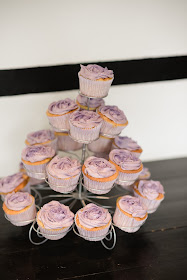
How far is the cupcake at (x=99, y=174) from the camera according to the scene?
69.8 inches

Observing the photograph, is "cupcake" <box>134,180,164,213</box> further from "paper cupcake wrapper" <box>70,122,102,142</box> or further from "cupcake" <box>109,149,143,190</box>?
"paper cupcake wrapper" <box>70,122,102,142</box>

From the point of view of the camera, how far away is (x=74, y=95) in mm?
2373

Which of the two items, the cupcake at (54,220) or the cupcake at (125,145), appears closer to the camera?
the cupcake at (54,220)

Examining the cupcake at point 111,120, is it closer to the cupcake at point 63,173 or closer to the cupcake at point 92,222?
the cupcake at point 63,173

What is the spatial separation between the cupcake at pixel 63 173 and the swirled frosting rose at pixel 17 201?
176 millimetres

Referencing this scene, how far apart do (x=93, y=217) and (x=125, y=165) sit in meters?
0.33

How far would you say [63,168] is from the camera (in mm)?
1814

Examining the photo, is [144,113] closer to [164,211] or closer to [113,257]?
[164,211]

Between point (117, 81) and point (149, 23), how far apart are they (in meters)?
0.42

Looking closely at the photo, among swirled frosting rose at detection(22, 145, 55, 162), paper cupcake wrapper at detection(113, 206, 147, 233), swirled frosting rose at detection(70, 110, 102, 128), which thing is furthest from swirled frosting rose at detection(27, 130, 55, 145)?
paper cupcake wrapper at detection(113, 206, 147, 233)

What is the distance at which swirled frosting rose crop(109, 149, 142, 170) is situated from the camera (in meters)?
1.88

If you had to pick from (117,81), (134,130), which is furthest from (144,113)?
(117,81)

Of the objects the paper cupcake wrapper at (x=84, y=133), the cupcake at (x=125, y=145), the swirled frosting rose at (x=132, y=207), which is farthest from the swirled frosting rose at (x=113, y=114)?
the swirled frosting rose at (x=132, y=207)

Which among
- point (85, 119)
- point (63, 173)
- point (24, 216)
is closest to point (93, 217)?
point (63, 173)
